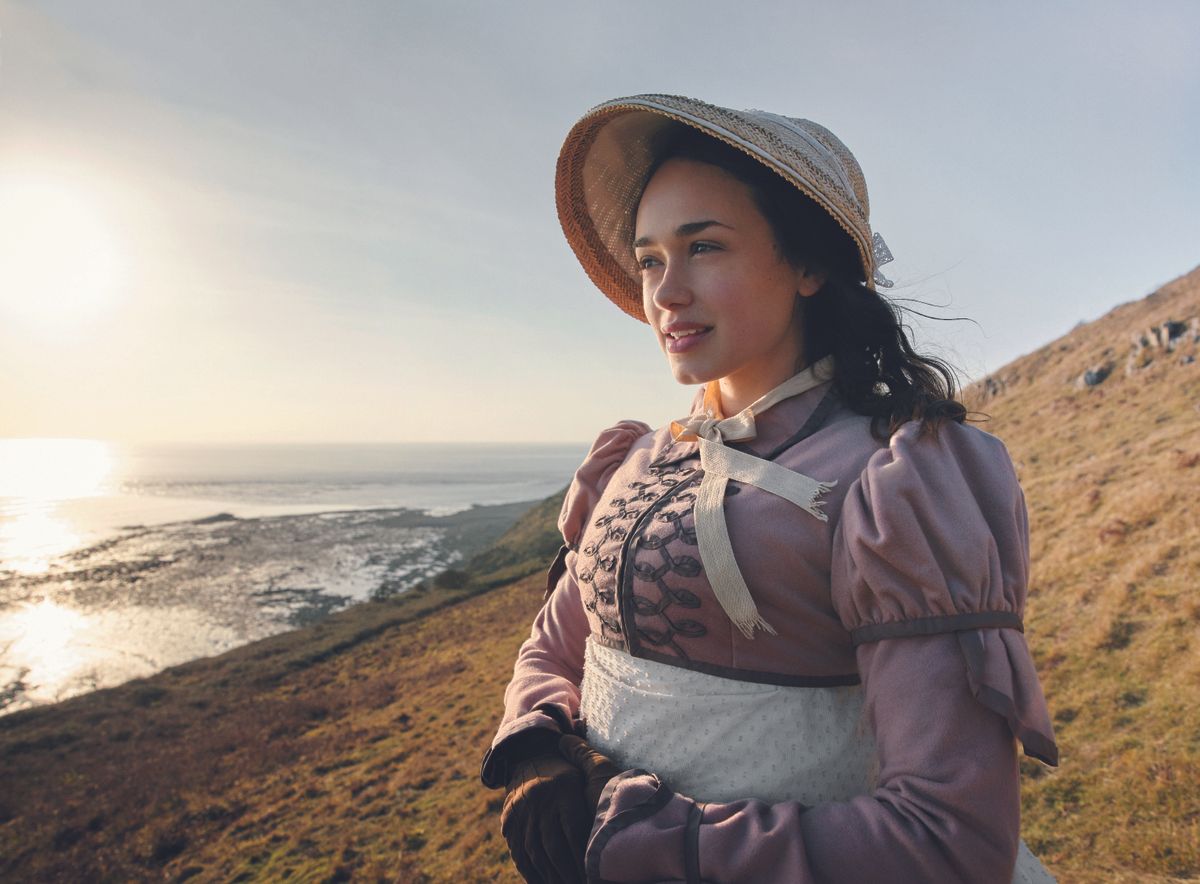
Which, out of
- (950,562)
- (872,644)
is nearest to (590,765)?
(872,644)

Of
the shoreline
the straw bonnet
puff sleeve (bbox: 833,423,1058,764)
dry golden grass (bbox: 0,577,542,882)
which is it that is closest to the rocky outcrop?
dry golden grass (bbox: 0,577,542,882)

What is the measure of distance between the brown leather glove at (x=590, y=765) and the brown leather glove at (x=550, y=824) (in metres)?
0.02

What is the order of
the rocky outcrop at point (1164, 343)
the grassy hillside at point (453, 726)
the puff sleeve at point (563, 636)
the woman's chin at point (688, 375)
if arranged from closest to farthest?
the woman's chin at point (688, 375) → the puff sleeve at point (563, 636) → the grassy hillside at point (453, 726) → the rocky outcrop at point (1164, 343)

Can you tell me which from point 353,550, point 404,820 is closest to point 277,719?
point 404,820

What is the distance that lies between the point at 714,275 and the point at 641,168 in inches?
27.7

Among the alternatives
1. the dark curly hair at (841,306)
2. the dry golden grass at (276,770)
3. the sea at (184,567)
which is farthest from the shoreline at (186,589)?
the dark curly hair at (841,306)

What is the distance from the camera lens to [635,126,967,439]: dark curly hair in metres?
1.57

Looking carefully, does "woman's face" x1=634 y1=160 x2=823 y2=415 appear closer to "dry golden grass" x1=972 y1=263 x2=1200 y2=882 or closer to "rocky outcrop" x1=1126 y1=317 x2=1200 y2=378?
"dry golden grass" x1=972 y1=263 x2=1200 y2=882

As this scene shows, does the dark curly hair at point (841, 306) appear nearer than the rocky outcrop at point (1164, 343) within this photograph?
Yes

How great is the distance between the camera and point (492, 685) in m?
15.6

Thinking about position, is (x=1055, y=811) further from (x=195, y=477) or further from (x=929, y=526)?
(x=195, y=477)

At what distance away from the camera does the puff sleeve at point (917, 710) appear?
3.37ft

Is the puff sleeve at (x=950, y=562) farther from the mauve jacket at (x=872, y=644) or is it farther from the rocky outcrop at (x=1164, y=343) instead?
the rocky outcrop at (x=1164, y=343)

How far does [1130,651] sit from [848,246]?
7.20m
